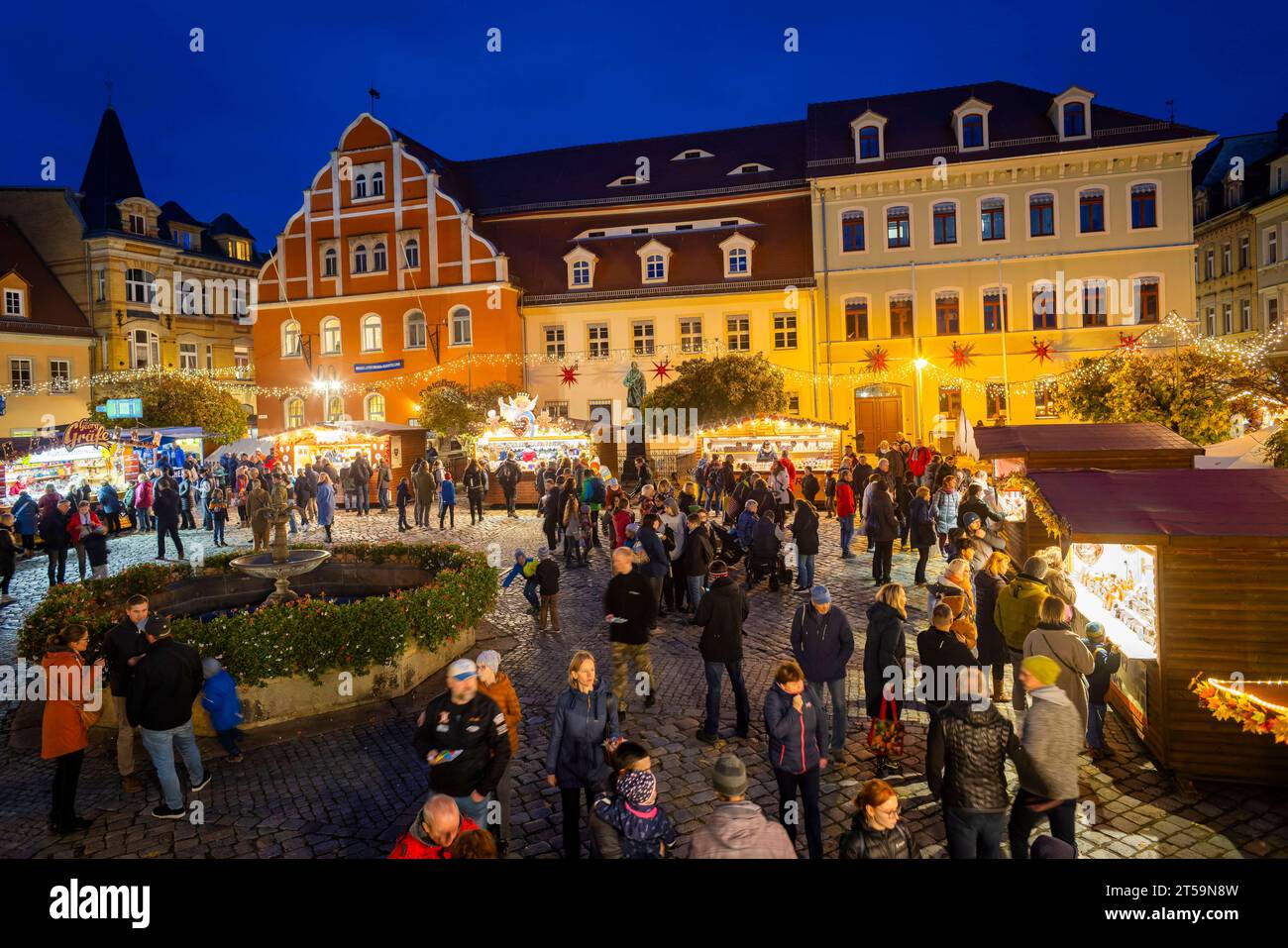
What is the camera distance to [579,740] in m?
5.66

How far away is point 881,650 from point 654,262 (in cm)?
3261

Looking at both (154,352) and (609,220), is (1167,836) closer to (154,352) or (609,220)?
(609,220)

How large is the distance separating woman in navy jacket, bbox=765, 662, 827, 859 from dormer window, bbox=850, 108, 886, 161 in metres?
34.0

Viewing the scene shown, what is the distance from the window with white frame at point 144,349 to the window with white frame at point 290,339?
7844 mm

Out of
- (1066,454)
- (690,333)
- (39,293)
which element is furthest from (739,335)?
(39,293)

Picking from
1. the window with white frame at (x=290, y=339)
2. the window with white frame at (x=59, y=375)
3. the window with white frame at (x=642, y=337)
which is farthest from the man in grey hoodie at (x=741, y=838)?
the window with white frame at (x=59, y=375)

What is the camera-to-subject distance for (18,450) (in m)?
24.4

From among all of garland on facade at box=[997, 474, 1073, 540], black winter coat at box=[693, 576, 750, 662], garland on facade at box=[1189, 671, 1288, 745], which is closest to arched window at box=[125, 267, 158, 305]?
black winter coat at box=[693, 576, 750, 662]

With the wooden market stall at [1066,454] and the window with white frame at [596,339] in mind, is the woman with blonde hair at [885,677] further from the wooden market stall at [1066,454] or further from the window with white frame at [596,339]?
the window with white frame at [596,339]

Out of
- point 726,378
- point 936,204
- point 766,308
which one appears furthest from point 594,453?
point 936,204

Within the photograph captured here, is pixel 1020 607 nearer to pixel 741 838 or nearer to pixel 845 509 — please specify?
pixel 741 838

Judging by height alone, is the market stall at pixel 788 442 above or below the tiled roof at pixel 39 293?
below

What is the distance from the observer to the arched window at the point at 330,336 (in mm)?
Answer: 39375
